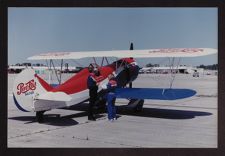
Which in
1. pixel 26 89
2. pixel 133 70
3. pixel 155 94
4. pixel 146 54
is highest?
pixel 146 54

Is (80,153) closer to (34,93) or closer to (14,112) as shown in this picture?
(34,93)

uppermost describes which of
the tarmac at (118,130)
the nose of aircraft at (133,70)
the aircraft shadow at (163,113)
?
the nose of aircraft at (133,70)

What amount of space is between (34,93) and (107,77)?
337 cm

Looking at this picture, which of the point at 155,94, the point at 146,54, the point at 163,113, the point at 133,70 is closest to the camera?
the point at 155,94

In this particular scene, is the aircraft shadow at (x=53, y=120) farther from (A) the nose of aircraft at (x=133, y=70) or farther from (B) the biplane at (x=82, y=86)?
(A) the nose of aircraft at (x=133, y=70)

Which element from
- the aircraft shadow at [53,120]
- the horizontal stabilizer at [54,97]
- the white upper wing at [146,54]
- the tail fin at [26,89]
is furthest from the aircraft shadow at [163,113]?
the tail fin at [26,89]

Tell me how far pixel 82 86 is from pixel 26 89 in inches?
79.7

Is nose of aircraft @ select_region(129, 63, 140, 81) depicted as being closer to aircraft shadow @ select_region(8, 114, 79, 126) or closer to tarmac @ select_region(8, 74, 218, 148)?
tarmac @ select_region(8, 74, 218, 148)

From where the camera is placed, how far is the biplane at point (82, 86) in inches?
335

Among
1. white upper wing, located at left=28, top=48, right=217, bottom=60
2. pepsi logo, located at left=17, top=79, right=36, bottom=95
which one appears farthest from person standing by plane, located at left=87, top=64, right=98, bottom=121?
pepsi logo, located at left=17, top=79, right=36, bottom=95

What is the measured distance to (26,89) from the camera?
334 inches

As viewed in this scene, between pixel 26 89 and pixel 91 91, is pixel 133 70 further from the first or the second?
pixel 26 89

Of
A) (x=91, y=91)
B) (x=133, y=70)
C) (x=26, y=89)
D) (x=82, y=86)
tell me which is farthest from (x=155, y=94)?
(x=26, y=89)

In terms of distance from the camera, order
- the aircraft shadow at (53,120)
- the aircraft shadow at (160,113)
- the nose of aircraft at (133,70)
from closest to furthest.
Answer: the aircraft shadow at (53,120) → the aircraft shadow at (160,113) → the nose of aircraft at (133,70)
